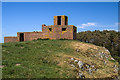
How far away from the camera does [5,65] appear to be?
53.6ft

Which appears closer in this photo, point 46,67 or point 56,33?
point 46,67

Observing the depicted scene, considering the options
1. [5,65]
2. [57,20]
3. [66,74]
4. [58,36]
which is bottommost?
[66,74]

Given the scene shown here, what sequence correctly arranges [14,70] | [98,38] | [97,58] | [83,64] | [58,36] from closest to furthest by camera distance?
[14,70]
[83,64]
[97,58]
[58,36]
[98,38]

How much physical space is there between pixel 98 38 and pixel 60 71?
55.3 metres

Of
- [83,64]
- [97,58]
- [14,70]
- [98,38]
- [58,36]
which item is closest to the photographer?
[14,70]

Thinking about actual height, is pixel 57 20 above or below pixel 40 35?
above

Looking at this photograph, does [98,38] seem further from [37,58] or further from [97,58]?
[37,58]

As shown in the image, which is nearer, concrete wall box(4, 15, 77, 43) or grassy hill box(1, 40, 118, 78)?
grassy hill box(1, 40, 118, 78)

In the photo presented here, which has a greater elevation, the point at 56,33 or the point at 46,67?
the point at 56,33

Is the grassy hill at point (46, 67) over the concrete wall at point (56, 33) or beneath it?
beneath

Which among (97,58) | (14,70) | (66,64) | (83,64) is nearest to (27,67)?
(14,70)

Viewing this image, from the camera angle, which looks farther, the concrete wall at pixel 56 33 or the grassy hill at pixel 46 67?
the concrete wall at pixel 56 33

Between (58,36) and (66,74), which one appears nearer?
(66,74)

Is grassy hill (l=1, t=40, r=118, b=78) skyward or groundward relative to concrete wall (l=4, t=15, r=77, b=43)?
groundward
